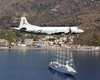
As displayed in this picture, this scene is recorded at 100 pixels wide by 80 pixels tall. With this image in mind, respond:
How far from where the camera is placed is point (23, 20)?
4220 inches

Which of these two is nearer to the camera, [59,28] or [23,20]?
[59,28]

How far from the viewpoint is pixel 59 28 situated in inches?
3954

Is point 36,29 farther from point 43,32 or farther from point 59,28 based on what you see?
point 59,28

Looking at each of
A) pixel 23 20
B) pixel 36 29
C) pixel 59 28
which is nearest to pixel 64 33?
pixel 59 28

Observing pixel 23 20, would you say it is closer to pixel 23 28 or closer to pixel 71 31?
pixel 23 28

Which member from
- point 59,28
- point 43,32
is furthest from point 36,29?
point 59,28

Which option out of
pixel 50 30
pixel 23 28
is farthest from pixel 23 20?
pixel 50 30

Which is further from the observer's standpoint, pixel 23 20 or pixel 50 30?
pixel 23 20

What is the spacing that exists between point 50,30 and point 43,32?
2.97 meters

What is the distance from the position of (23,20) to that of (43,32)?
619 inches

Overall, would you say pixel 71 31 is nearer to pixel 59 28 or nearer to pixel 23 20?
pixel 59 28

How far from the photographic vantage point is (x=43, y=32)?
95625 millimetres

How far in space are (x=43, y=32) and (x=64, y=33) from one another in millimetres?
8465

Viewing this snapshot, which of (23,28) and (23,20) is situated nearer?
(23,28)
